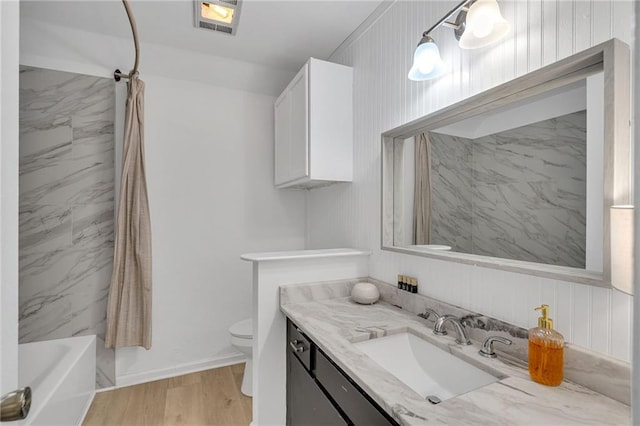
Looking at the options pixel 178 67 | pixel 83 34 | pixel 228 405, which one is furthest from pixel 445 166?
pixel 83 34

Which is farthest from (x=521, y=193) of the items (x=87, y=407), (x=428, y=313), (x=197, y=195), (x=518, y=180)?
(x=87, y=407)

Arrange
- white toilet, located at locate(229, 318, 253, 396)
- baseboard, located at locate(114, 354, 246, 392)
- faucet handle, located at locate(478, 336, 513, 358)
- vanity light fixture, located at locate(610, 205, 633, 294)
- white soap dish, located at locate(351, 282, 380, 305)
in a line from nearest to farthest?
vanity light fixture, located at locate(610, 205, 633, 294)
faucet handle, located at locate(478, 336, 513, 358)
white soap dish, located at locate(351, 282, 380, 305)
white toilet, located at locate(229, 318, 253, 396)
baseboard, located at locate(114, 354, 246, 392)

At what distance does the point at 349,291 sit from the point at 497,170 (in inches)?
41.2

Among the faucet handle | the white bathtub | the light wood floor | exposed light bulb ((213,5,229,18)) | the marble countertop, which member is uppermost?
exposed light bulb ((213,5,229,18))

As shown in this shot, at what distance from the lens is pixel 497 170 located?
114cm

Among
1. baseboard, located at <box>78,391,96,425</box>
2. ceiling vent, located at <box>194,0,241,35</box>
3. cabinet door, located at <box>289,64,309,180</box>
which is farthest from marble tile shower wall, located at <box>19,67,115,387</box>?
cabinet door, located at <box>289,64,309,180</box>

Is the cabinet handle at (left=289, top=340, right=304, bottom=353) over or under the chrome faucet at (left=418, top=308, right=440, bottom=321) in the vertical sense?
under

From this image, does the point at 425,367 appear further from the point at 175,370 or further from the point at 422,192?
the point at 175,370

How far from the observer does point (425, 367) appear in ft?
3.89

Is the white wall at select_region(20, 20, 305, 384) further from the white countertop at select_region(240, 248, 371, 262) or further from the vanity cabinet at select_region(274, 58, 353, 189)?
the white countertop at select_region(240, 248, 371, 262)

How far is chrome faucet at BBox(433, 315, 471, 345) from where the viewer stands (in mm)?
1133

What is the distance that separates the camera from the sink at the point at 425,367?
1038 millimetres
